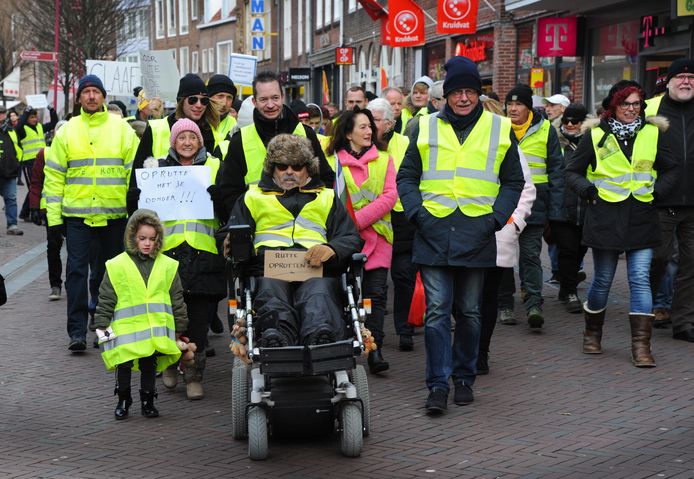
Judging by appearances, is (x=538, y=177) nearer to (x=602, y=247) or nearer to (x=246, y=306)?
(x=602, y=247)

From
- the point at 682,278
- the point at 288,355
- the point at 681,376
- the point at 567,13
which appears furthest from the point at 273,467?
the point at 567,13

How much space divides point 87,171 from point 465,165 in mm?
3230

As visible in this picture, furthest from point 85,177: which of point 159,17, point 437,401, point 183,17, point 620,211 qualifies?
point 159,17

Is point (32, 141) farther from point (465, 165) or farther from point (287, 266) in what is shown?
point (287, 266)

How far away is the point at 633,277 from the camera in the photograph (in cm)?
859

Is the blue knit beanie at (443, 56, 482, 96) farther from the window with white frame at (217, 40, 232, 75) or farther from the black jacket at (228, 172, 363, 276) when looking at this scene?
the window with white frame at (217, 40, 232, 75)

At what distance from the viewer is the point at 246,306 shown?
648 centimetres

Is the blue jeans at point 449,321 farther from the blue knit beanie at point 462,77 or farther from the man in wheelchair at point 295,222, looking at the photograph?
the blue knit beanie at point 462,77

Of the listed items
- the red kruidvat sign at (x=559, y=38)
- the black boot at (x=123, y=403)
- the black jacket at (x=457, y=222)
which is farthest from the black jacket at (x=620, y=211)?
the red kruidvat sign at (x=559, y=38)

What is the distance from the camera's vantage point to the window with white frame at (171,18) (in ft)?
261

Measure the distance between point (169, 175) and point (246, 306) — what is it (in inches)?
66.3

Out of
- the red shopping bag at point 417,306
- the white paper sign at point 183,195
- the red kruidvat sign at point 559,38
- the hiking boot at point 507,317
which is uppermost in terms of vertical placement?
the red kruidvat sign at point 559,38

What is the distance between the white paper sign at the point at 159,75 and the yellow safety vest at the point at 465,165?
13.5m

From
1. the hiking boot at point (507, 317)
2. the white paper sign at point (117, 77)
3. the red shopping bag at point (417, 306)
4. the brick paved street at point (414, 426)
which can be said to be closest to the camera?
the brick paved street at point (414, 426)
